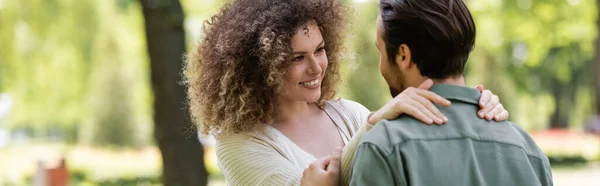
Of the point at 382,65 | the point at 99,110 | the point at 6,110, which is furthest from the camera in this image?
the point at 99,110

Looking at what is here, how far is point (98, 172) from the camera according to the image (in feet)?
49.6

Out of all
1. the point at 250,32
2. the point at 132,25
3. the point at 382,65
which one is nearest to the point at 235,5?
the point at 250,32

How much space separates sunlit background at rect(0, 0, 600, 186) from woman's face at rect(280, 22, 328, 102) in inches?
356

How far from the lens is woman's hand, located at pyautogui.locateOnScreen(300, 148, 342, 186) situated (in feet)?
8.07

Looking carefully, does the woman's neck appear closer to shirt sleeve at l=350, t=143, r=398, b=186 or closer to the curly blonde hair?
the curly blonde hair

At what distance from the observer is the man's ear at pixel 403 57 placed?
2.27 metres

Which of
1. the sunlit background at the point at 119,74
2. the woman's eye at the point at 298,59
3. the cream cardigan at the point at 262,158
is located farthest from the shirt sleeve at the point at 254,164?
the sunlit background at the point at 119,74

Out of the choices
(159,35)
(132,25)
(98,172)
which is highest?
(132,25)

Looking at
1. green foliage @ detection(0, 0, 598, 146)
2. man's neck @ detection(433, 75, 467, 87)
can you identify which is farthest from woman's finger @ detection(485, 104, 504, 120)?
green foliage @ detection(0, 0, 598, 146)

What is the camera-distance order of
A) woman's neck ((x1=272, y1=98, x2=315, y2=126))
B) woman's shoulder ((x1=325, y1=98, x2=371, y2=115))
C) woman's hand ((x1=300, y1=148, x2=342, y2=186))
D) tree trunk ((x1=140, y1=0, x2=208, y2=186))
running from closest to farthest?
1. woman's hand ((x1=300, y1=148, x2=342, y2=186))
2. woman's neck ((x1=272, y1=98, x2=315, y2=126))
3. woman's shoulder ((x1=325, y1=98, x2=371, y2=115))
4. tree trunk ((x1=140, y1=0, x2=208, y2=186))

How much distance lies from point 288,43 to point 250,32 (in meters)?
0.14

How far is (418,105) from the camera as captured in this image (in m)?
2.22

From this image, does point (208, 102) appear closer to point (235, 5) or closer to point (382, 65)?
point (235, 5)

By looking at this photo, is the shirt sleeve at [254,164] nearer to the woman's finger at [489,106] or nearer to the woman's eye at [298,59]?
the woman's eye at [298,59]
